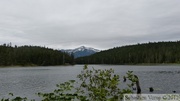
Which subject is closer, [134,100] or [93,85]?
[134,100]

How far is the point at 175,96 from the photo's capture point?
834 cm

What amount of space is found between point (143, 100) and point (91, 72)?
2.13 meters

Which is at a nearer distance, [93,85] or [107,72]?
[107,72]

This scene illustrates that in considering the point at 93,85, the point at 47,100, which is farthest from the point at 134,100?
the point at 47,100

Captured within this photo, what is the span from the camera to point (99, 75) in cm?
845

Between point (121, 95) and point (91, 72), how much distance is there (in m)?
1.41

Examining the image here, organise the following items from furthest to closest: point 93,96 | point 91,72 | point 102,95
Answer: point 91,72 → point 93,96 → point 102,95

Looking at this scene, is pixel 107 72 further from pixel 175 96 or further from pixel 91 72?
pixel 175 96

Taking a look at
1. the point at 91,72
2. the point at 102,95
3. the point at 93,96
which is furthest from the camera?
the point at 91,72

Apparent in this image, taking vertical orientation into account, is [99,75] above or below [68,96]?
above

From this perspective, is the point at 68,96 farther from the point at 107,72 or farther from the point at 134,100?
the point at 134,100

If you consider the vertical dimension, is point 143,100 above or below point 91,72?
below

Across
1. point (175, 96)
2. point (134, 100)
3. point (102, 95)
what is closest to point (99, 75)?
point (102, 95)

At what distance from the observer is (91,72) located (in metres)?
8.86
